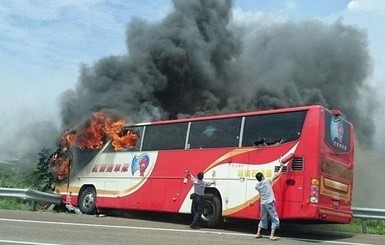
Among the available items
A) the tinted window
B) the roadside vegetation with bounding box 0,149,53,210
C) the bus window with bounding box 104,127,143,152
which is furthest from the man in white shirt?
the roadside vegetation with bounding box 0,149,53,210

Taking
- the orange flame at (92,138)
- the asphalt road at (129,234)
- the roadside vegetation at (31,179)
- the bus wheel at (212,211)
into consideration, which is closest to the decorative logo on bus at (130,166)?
the orange flame at (92,138)

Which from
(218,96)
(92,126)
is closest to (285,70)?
(218,96)

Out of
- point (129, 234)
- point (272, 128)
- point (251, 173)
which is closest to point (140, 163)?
point (251, 173)

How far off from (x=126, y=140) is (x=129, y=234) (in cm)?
491

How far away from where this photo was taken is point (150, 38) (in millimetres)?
22750

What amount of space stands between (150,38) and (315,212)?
14174 mm

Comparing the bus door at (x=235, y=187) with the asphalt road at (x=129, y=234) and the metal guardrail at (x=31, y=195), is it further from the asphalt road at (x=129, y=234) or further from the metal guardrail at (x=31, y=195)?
the metal guardrail at (x=31, y=195)

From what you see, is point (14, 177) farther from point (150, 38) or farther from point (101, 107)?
point (150, 38)

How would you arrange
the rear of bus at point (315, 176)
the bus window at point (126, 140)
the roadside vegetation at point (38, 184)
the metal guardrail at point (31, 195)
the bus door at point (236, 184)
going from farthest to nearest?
the metal guardrail at point (31, 195) < the bus window at point (126, 140) < the roadside vegetation at point (38, 184) < the bus door at point (236, 184) < the rear of bus at point (315, 176)

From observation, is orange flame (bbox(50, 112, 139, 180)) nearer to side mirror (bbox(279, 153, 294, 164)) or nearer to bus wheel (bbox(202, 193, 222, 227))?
bus wheel (bbox(202, 193, 222, 227))

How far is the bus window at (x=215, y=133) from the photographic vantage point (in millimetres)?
12188

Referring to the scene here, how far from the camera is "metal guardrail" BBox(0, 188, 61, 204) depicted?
1537 cm

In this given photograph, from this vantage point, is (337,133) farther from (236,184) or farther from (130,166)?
(130,166)

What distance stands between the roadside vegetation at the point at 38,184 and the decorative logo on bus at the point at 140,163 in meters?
4.07
